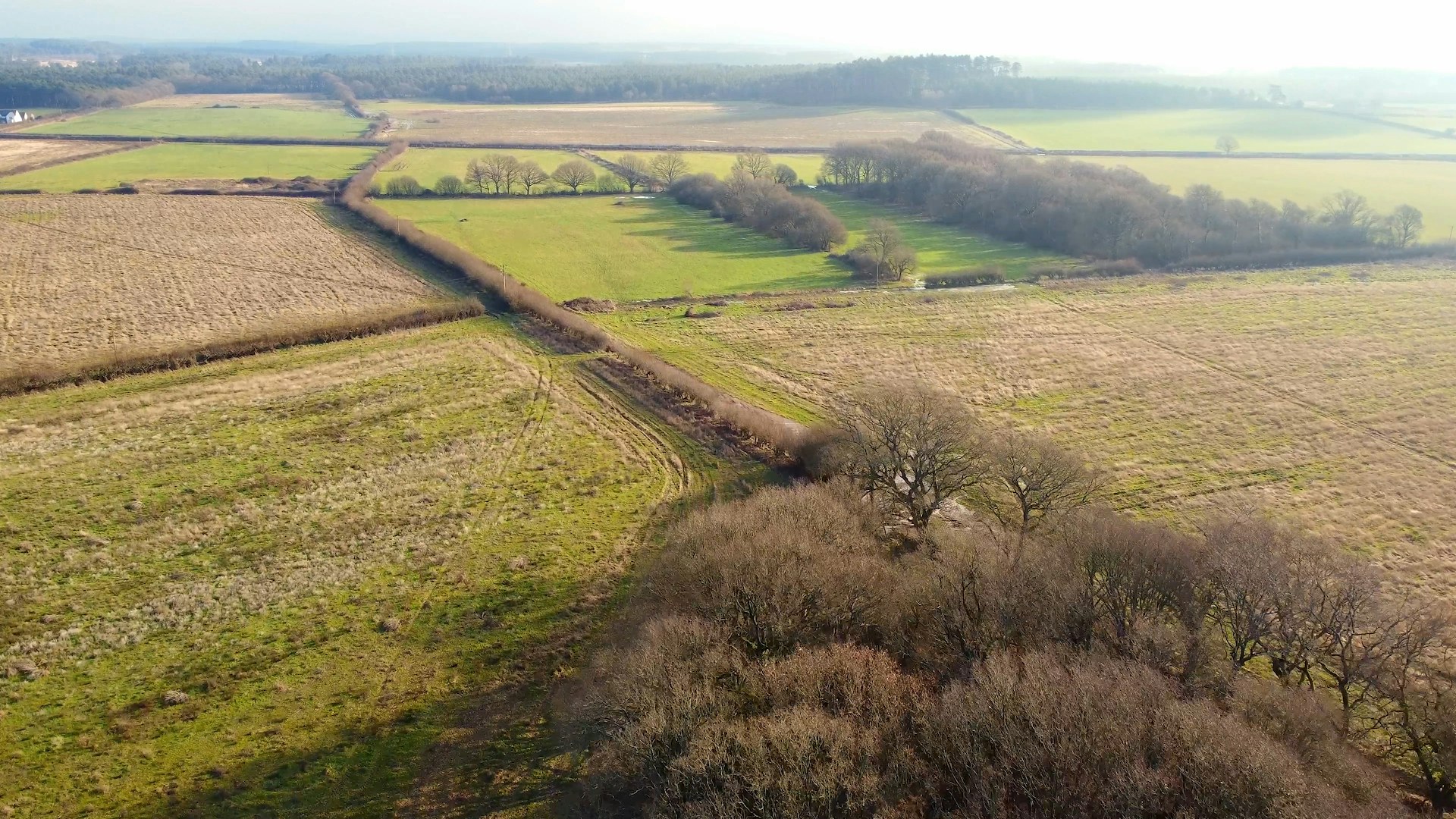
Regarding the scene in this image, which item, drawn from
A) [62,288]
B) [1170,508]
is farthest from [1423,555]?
[62,288]

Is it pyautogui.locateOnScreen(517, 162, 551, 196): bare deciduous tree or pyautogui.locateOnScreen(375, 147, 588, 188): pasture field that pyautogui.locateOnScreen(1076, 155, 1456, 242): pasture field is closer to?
pyautogui.locateOnScreen(517, 162, 551, 196): bare deciduous tree

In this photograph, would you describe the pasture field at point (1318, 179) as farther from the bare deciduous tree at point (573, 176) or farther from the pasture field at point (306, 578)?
the pasture field at point (306, 578)

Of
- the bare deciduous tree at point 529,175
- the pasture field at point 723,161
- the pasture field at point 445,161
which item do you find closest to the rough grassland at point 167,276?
the pasture field at point 445,161

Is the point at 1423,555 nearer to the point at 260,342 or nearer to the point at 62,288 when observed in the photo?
the point at 260,342

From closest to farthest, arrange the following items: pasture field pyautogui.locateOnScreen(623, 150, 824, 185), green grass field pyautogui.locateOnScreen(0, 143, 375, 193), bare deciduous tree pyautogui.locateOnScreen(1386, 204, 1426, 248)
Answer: bare deciduous tree pyautogui.locateOnScreen(1386, 204, 1426, 248) < green grass field pyautogui.locateOnScreen(0, 143, 375, 193) < pasture field pyautogui.locateOnScreen(623, 150, 824, 185)

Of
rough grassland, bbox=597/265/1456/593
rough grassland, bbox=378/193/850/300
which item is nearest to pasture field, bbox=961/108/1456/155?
rough grassland, bbox=597/265/1456/593

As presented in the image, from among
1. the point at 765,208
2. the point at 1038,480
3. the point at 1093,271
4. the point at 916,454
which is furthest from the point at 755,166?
the point at 1038,480
